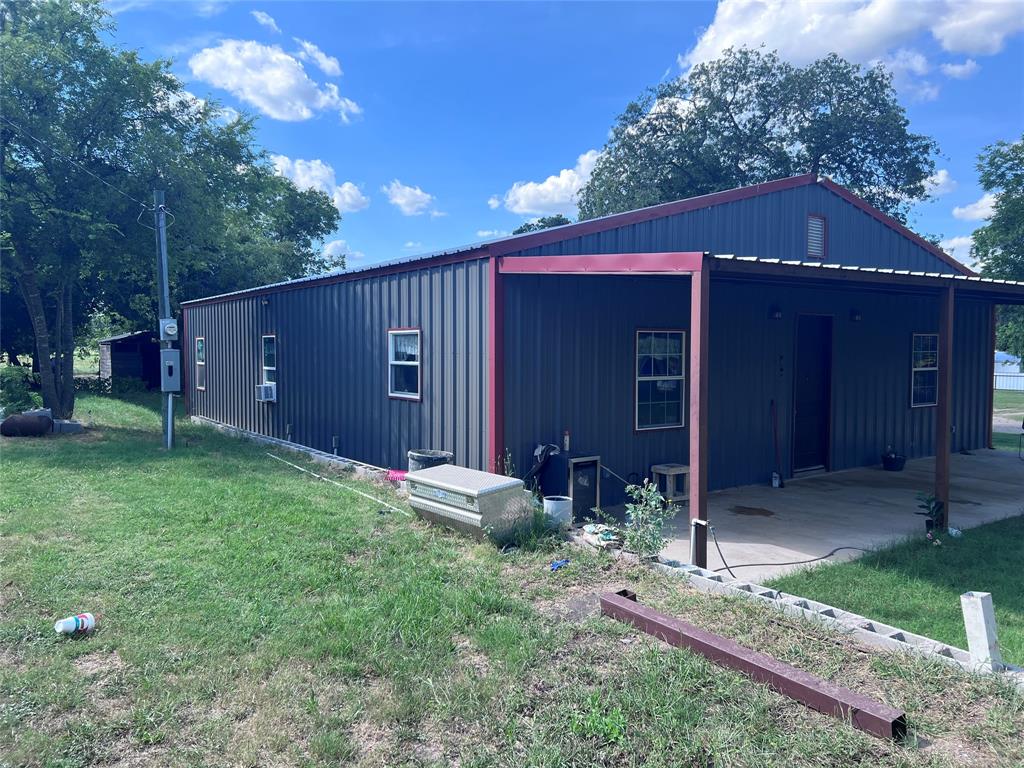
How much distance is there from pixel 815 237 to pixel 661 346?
11.1 feet

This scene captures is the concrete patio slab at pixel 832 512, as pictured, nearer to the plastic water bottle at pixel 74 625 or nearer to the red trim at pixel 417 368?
the red trim at pixel 417 368

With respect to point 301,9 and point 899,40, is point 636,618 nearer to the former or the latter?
point 301,9

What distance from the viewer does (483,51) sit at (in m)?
13.4

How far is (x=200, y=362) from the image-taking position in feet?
49.1

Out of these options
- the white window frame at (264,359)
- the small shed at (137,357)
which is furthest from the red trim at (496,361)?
the small shed at (137,357)

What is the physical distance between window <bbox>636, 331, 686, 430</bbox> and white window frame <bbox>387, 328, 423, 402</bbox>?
94.5 inches

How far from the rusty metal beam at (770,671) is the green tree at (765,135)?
24137 mm

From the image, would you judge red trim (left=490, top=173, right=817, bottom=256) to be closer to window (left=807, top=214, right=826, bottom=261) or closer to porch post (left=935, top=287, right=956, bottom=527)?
window (left=807, top=214, right=826, bottom=261)

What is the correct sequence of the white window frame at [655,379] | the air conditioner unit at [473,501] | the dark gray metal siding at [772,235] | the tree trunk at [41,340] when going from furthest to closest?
the tree trunk at [41,340] → the white window frame at [655,379] → the dark gray metal siding at [772,235] → the air conditioner unit at [473,501]

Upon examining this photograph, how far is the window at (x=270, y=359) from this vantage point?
11.3 m

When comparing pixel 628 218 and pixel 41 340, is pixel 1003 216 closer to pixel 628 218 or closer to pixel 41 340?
pixel 628 218

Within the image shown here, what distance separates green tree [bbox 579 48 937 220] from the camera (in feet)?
81.8

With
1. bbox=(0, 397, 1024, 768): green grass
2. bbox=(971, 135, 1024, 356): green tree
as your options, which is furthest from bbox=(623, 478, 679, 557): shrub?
bbox=(971, 135, 1024, 356): green tree

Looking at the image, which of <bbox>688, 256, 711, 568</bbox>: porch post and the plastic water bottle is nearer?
the plastic water bottle
